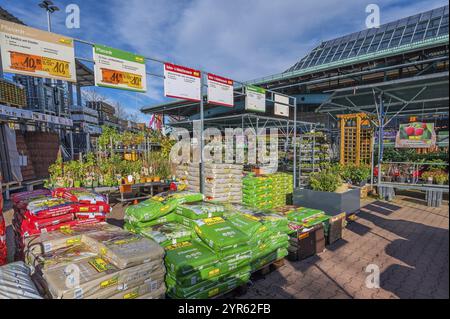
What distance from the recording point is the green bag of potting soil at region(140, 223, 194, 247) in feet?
10.3

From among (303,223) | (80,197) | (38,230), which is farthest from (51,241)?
(303,223)

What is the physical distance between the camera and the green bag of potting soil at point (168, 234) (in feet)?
10.3

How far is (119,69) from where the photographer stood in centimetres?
471

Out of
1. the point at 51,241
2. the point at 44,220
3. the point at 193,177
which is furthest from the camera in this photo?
the point at 193,177

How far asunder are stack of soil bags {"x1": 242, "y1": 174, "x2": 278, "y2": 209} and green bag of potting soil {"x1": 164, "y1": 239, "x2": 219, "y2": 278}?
3.53 metres

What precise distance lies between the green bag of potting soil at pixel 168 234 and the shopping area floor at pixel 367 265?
1158 mm

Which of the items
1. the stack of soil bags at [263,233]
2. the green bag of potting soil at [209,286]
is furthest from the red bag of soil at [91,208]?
the stack of soil bags at [263,233]

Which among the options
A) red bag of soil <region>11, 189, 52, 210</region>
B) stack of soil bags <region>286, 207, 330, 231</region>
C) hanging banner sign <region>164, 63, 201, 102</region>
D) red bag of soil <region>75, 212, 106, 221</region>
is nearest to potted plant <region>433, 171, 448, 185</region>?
stack of soil bags <region>286, 207, 330, 231</region>

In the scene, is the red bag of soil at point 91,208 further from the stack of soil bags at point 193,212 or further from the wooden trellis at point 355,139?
the wooden trellis at point 355,139

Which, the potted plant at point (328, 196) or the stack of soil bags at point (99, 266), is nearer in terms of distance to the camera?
the stack of soil bags at point (99, 266)

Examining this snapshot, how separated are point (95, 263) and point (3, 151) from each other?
981cm

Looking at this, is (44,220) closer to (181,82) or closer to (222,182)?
(181,82)

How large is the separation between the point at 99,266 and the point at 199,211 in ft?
5.03

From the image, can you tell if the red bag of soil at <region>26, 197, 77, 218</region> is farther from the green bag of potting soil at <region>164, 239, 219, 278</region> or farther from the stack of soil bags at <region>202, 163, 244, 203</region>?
the stack of soil bags at <region>202, 163, 244, 203</region>
